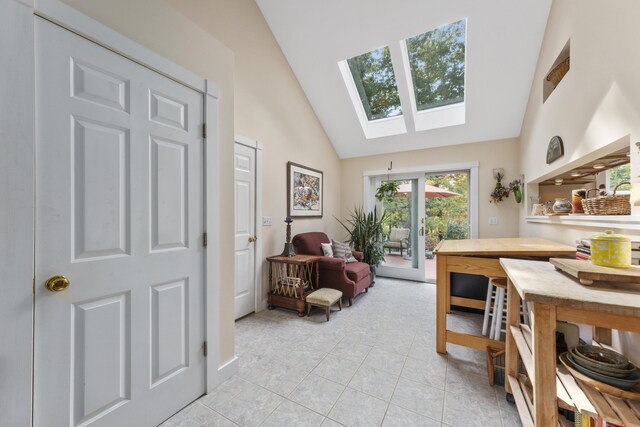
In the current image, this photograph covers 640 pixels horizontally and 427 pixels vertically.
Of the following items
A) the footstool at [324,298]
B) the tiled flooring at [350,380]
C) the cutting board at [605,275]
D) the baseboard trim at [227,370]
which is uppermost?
the cutting board at [605,275]

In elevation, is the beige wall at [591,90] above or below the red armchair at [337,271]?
above

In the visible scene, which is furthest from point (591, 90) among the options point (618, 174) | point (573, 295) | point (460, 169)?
point (460, 169)

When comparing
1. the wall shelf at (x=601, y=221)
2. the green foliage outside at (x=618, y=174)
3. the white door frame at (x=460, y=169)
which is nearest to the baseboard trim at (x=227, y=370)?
the wall shelf at (x=601, y=221)

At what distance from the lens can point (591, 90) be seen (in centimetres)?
167

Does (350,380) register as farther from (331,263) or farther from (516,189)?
(516,189)

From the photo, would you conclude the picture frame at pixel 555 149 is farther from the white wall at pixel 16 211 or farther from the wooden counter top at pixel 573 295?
the white wall at pixel 16 211

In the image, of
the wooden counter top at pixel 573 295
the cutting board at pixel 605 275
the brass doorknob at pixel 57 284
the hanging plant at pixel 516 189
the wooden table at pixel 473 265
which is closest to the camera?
the wooden counter top at pixel 573 295

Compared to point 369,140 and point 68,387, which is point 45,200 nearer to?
point 68,387

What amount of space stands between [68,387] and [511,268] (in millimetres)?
2148

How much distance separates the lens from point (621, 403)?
34.4 inches

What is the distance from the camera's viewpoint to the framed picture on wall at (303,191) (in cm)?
366

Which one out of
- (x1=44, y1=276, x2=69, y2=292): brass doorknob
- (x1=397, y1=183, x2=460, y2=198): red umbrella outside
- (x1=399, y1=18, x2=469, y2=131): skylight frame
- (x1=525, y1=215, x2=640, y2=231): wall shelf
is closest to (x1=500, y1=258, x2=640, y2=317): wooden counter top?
(x1=525, y1=215, x2=640, y2=231): wall shelf

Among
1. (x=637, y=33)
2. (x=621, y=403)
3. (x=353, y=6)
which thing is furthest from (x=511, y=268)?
(x=353, y=6)

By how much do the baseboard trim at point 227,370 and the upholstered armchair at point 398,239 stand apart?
329cm
